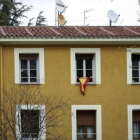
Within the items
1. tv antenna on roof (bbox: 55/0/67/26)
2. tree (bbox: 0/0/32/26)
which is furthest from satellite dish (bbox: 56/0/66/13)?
tree (bbox: 0/0/32/26)

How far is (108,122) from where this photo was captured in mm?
30609

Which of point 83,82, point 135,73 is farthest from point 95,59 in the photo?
point 135,73

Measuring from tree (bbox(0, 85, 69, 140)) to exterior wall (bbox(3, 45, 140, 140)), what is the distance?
0.43 meters

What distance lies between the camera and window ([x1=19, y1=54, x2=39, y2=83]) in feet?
100

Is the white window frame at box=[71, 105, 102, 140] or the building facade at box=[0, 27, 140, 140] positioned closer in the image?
the building facade at box=[0, 27, 140, 140]

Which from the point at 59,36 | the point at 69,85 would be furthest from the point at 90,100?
the point at 59,36

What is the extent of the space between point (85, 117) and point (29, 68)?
11.2 ft

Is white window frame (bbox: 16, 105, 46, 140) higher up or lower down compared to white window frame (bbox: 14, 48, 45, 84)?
lower down

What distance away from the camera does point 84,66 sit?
1217 inches

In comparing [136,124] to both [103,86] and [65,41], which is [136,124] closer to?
[103,86]

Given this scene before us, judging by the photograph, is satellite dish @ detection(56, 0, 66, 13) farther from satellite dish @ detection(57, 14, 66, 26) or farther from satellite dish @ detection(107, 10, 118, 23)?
satellite dish @ detection(107, 10, 118, 23)

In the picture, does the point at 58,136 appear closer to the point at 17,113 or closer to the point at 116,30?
the point at 17,113

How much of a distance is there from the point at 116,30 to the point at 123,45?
5.77 ft

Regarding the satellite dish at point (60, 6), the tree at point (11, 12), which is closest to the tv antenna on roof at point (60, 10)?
the satellite dish at point (60, 6)
